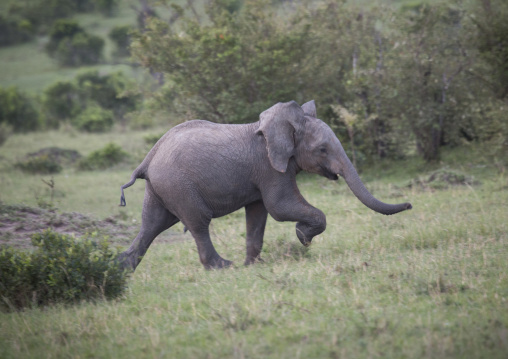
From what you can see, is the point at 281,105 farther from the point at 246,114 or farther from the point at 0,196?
the point at 0,196

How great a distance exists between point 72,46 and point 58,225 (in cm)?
3915

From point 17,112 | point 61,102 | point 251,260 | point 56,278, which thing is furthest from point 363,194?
point 61,102

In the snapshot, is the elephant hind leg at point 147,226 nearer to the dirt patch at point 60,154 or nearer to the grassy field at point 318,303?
the grassy field at point 318,303

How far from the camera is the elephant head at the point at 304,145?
726 centimetres

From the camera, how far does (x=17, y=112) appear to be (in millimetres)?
31969

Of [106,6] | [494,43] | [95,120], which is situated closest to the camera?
[494,43]

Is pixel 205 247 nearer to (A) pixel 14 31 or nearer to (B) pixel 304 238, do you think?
(B) pixel 304 238

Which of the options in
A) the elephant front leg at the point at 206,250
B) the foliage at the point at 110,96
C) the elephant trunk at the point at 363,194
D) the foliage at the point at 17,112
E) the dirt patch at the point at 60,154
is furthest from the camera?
the foliage at the point at 110,96

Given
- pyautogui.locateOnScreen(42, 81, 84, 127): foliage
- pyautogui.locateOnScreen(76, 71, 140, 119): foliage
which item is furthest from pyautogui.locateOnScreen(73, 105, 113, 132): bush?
pyautogui.locateOnScreen(42, 81, 84, 127): foliage

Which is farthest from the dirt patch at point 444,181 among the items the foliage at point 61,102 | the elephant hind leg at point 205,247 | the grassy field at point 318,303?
the foliage at point 61,102

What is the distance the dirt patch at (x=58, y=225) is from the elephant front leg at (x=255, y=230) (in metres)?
3.14

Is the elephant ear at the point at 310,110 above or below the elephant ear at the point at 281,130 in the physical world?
above

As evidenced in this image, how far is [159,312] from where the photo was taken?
18.4ft

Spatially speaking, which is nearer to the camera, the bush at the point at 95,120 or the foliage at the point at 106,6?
the bush at the point at 95,120
